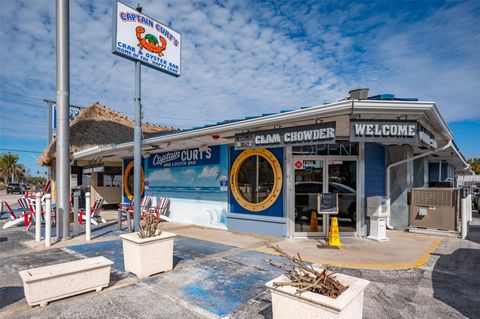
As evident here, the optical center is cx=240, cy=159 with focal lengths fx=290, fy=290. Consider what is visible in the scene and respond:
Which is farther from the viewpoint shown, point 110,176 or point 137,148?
point 110,176

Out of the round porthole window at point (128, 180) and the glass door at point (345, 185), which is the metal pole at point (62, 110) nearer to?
the round porthole window at point (128, 180)

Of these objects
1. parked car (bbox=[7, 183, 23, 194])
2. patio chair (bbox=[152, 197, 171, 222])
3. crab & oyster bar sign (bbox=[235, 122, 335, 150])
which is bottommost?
parked car (bbox=[7, 183, 23, 194])

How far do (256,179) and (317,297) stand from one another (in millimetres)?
6101

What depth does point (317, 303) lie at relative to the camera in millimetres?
2414

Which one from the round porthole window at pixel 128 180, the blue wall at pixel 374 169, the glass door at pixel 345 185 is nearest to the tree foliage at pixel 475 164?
the blue wall at pixel 374 169

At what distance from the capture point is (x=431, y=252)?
639 centimetres

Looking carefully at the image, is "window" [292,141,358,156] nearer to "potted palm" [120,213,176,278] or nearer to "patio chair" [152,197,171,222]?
"potted palm" [120,213,176,278]

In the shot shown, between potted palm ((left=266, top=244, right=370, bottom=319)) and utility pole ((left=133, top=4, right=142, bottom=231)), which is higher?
utility pole ((left=133, top=4, right=142, bottom=231))

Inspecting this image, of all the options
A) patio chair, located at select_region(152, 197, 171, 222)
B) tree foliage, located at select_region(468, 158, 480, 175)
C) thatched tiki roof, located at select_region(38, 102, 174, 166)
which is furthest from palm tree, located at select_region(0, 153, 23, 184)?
tree foliage, located at select_region(468, 158, 480, 175)

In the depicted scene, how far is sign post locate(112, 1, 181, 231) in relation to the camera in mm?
7137

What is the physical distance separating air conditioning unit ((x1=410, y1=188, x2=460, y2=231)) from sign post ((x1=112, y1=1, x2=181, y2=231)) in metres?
8.04

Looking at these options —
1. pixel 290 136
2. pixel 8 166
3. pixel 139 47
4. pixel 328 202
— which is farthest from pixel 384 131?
pixel 8 166

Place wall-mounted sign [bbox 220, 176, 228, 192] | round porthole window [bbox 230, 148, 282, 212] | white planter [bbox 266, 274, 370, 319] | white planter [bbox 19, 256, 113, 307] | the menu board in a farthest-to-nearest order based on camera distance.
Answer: wall-mounted sign [bbox 220, 176, 228, 192] < round porthole window [bbox 230, 148, 282, 212] < the menu board < white planter [bbox 19, 256, 113, 307] < white planter [bbox 266, 274, 370, 319]

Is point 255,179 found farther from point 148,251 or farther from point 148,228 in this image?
point 148,251
